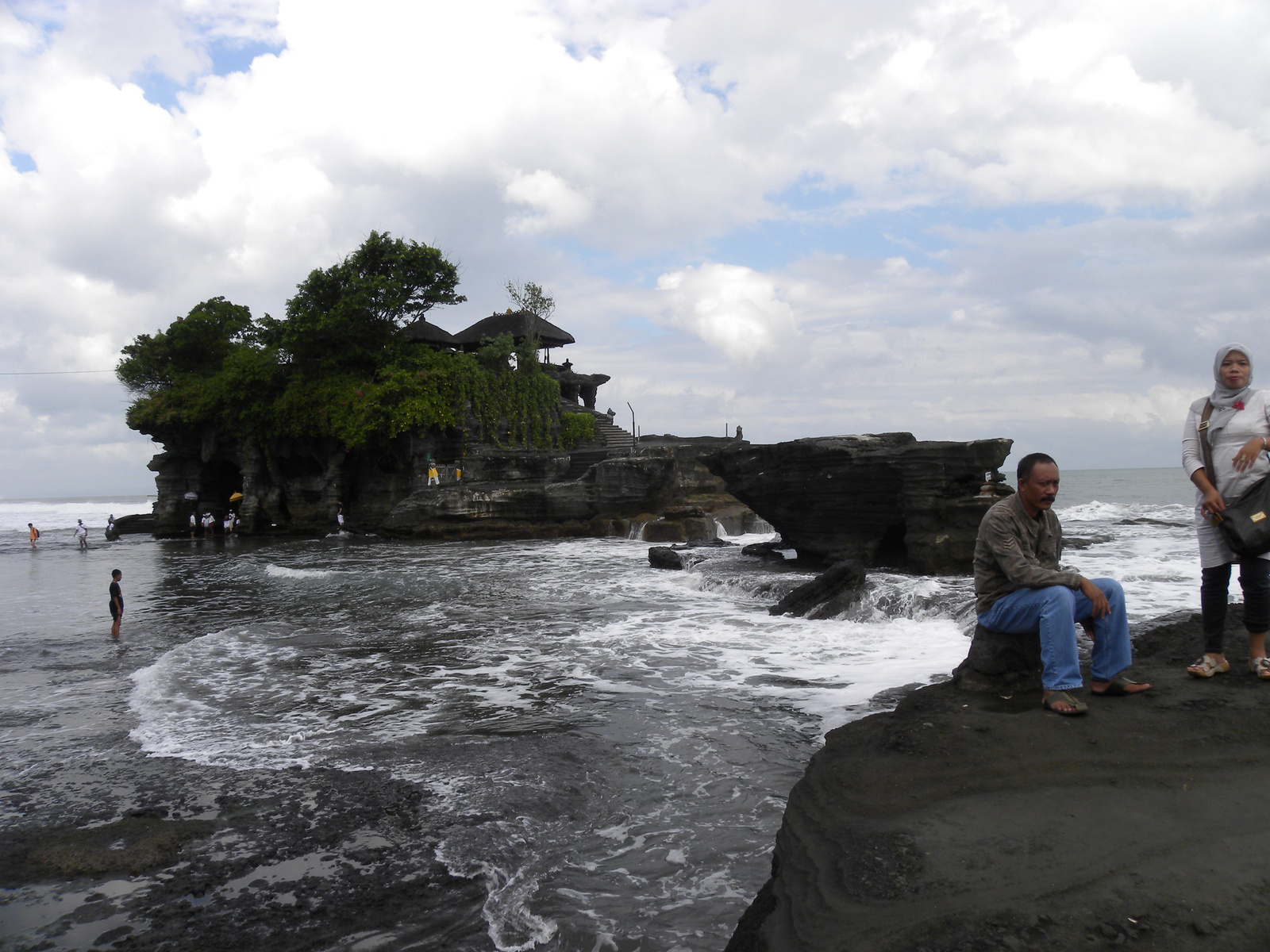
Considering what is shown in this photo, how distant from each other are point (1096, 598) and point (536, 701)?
4.55m

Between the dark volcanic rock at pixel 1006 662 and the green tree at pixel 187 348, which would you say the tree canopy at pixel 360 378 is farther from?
the dark volcanic rock at pixel 1006 662

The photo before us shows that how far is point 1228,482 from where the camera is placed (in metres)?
4.22

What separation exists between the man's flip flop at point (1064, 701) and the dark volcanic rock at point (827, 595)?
21.8 feet

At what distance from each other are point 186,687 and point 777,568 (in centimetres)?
1080

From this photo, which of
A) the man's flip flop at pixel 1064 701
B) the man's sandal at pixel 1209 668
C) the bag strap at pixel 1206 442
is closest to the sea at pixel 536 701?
the man's flip flop at pixel 1064 701

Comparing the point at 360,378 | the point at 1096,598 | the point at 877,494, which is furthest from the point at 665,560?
the point at 360,378

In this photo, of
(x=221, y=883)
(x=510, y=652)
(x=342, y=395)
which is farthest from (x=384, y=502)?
(x=221, y=883)

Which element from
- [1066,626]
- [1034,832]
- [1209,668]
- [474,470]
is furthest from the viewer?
[474,470]

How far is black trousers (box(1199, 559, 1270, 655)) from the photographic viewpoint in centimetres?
413

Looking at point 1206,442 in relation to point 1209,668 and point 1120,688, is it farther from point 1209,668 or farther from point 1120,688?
point 1120,688

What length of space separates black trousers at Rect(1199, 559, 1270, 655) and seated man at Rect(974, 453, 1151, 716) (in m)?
0.57

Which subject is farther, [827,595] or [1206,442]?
[827,595]

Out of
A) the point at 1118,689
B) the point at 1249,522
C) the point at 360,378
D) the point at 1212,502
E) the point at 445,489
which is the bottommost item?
the point at 1118,689

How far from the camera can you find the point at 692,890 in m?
3.49
